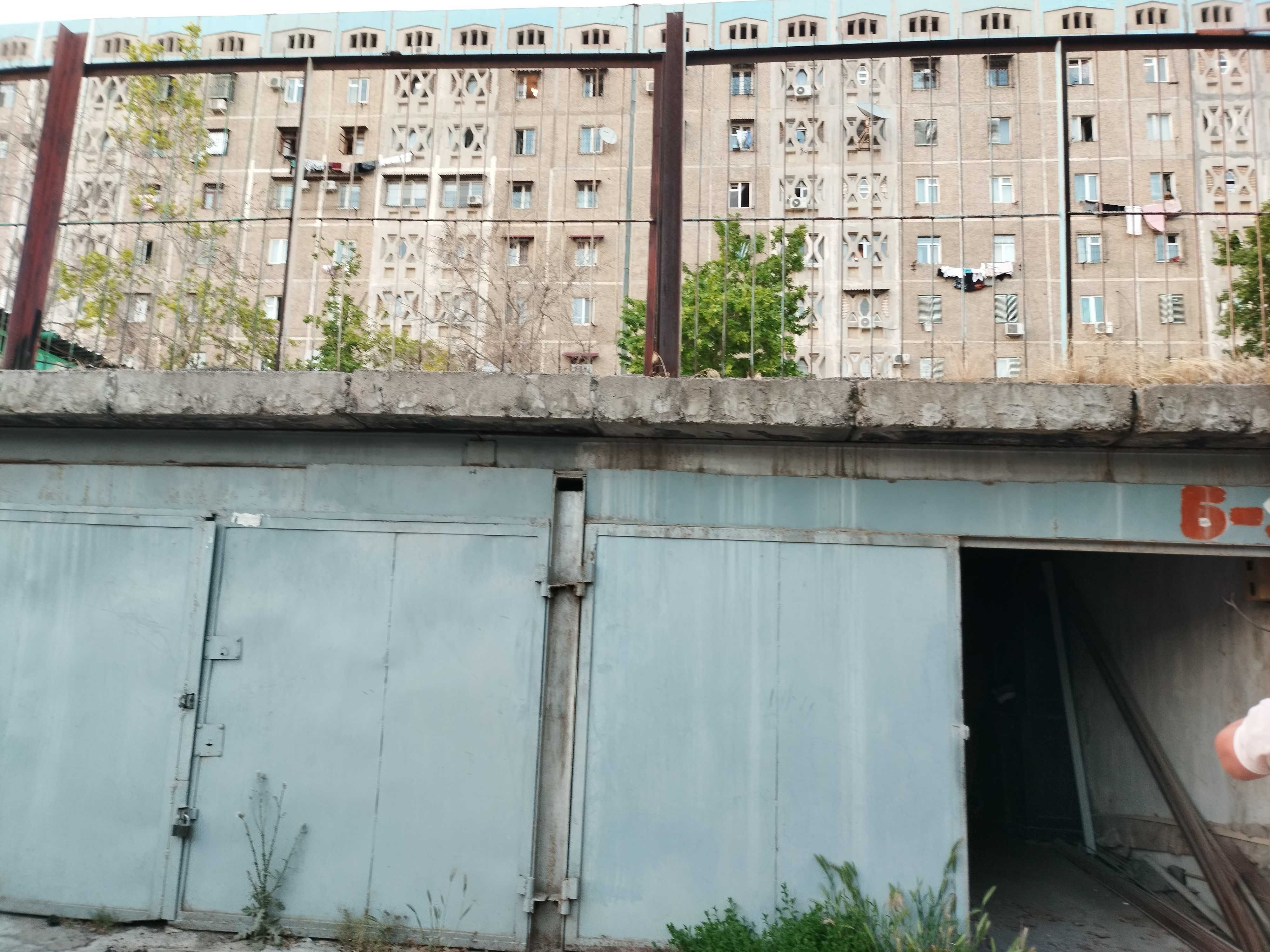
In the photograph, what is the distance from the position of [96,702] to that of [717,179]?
18090 mm

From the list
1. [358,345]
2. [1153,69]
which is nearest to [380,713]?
[358,345]

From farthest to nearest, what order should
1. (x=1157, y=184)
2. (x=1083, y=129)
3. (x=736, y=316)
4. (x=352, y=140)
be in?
1. (x=1083, y=129)
2. (x=1157, y=184)
3. (x=736, y=316)
4. (x=352, y=140)

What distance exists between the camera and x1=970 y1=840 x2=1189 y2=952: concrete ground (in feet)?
17.7

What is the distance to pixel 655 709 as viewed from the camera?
16.4 ft

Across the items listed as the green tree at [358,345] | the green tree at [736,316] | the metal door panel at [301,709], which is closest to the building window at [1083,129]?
the green tree at [736,316]

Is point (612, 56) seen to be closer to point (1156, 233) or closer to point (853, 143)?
point (1156, 233)

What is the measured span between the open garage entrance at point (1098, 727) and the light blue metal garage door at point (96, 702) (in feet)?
16.7

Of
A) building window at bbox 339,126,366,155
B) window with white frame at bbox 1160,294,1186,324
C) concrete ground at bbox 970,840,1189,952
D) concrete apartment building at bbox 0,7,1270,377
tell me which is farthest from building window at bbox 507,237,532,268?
concrete ground at bbox 970,840,1189,952

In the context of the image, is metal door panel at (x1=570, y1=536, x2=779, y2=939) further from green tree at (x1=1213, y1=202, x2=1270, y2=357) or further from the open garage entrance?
green tree at (x1=1213, y1=202, x2=1270, y2=357)

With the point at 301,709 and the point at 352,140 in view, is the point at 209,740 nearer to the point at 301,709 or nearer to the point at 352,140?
the point at 301,709

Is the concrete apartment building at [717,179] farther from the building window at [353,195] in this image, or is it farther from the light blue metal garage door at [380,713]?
the light blue metal garage door at [380,713]

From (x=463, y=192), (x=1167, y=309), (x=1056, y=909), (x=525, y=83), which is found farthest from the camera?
(x=463, y=192)

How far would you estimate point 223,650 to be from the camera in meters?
5.22

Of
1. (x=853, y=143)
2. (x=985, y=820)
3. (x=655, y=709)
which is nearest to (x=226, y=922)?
(x=655, y=709)
